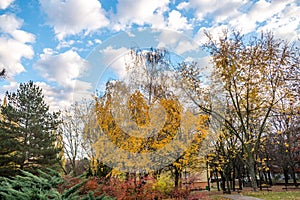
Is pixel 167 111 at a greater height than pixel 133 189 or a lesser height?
greater

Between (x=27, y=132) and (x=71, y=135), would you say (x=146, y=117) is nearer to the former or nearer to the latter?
(x=27, y=132)

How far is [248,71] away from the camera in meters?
13.8

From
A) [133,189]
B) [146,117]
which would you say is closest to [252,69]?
[146,117]

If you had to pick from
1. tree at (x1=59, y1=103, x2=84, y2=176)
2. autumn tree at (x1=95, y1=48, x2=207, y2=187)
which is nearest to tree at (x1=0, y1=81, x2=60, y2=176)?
tree at (x1=59, y1=103, x2=84, y2=176)

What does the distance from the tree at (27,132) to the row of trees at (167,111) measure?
6 cm

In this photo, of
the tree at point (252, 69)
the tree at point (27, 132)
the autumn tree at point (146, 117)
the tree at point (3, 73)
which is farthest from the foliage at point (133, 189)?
the tree at point (27, 132)

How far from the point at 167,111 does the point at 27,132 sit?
12.1 metres

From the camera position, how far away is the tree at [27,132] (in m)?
16.2

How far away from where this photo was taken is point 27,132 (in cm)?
1758

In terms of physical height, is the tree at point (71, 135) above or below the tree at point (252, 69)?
below

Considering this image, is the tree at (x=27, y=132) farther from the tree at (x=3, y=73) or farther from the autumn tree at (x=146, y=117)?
the autumn tree at (x=146, y=117)

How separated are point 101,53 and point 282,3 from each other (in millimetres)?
8807

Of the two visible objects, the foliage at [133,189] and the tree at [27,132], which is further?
the tree at [27,132]

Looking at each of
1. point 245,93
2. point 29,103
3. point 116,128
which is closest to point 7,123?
point 29,103
